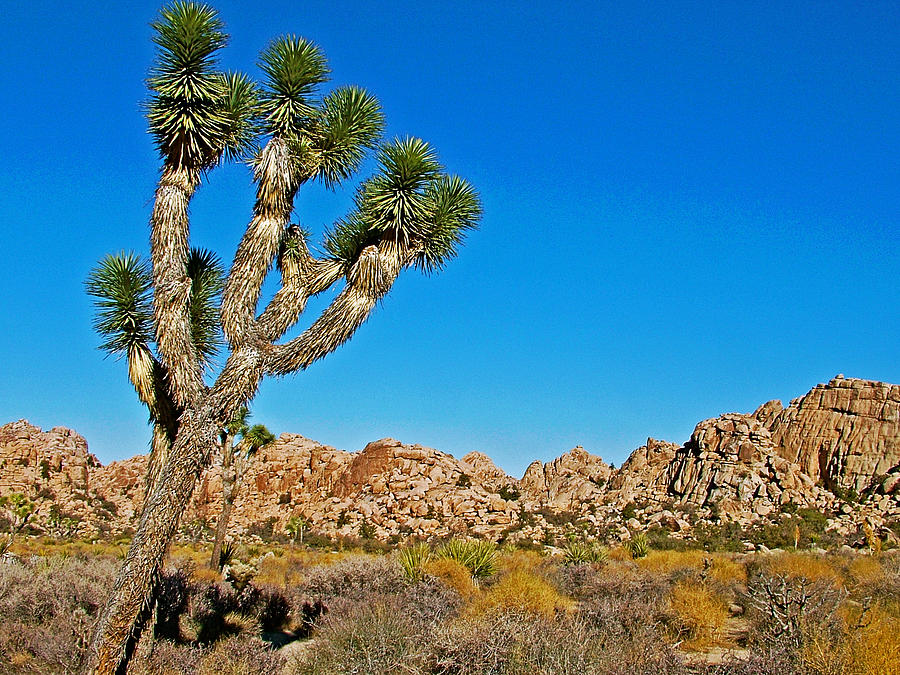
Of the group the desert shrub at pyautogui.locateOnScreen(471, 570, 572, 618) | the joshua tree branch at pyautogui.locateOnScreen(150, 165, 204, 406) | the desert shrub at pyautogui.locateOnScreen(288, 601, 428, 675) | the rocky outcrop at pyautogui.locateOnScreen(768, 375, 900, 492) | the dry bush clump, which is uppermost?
the rocky outcrop at pyautogui.locateOnScreen(768, 375, 900, 492)

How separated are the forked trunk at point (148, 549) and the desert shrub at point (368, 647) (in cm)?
177

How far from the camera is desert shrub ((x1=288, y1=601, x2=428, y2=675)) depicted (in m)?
5.62

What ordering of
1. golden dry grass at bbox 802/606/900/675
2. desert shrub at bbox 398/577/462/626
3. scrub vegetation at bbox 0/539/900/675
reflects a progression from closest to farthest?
golden dry grass at bbox 802/606/900/675 → scrub vegetation at bbox 0/539/900/675 → desert shrub at bbox 398/577/462/626

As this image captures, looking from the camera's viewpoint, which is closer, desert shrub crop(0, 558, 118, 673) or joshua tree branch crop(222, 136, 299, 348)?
desert shrub crop(0, 558, 118, 673)

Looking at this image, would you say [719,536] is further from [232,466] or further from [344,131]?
[344,131]

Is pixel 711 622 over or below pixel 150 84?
below

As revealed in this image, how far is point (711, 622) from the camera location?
8766 millimetres

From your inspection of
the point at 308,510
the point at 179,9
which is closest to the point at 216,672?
the point at 179,9

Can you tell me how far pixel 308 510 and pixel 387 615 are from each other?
35178 mm

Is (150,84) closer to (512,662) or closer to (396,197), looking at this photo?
(396,197)

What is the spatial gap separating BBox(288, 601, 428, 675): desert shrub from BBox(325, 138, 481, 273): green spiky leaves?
4189mm

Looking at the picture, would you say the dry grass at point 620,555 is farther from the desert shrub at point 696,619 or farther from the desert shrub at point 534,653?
the desert shrub at point 534,653

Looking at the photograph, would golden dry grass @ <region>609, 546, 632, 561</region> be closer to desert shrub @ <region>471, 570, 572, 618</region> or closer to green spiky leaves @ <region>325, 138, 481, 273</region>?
desert shrub @ <region>471, 570, 572, 618</region>

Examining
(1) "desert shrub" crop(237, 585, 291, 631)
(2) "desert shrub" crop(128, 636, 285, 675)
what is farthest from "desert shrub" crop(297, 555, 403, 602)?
(2) "desert shrub" crop(128, 636, 285, 675)
